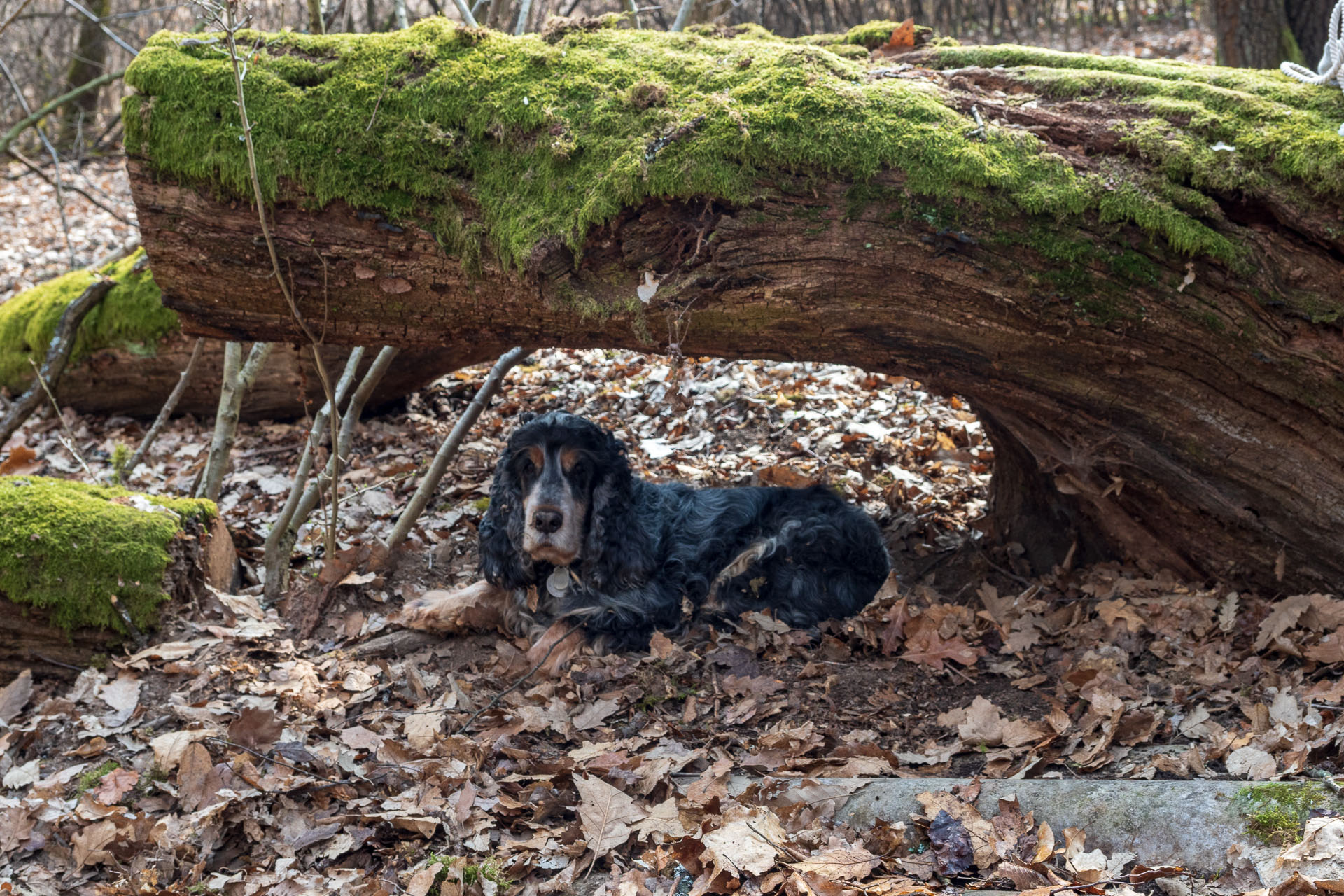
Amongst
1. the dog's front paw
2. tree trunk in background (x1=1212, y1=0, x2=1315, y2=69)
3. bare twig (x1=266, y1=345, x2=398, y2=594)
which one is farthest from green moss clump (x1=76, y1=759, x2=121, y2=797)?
tree trunk in background (x1=1212, y1=0, x2=1315, y2=69)

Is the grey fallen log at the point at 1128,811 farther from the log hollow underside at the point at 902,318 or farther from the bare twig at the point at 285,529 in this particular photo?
the bare twig at the point at 285,529

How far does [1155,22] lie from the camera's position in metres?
17.0

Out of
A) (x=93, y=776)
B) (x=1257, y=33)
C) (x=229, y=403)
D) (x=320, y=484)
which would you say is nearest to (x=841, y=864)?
(x=93, y=776)

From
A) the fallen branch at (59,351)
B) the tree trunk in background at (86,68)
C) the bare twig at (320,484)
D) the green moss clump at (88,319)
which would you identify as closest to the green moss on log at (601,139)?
the bare twig at (320,484)

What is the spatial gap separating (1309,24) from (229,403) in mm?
9347

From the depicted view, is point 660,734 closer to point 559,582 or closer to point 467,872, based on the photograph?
point 467,872

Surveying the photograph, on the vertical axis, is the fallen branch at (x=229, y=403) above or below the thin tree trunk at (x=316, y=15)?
below

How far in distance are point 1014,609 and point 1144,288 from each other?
1836 mm

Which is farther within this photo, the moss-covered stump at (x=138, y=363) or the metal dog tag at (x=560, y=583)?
the moss-covered stump at (x=138, y=363)

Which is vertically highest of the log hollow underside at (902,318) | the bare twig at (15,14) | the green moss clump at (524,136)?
the bare twig at (15,14)

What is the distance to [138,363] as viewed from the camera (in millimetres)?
8750

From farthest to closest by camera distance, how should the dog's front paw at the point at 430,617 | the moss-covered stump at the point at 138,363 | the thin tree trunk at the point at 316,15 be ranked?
the moss-covered stump at the point at 138,363 < the thin tree trunk at the point at 316,15 < the dog's front paw at the point at 430,617

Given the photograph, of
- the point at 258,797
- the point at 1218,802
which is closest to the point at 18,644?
the point at 258,797

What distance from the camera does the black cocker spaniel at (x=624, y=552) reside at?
212 inches
